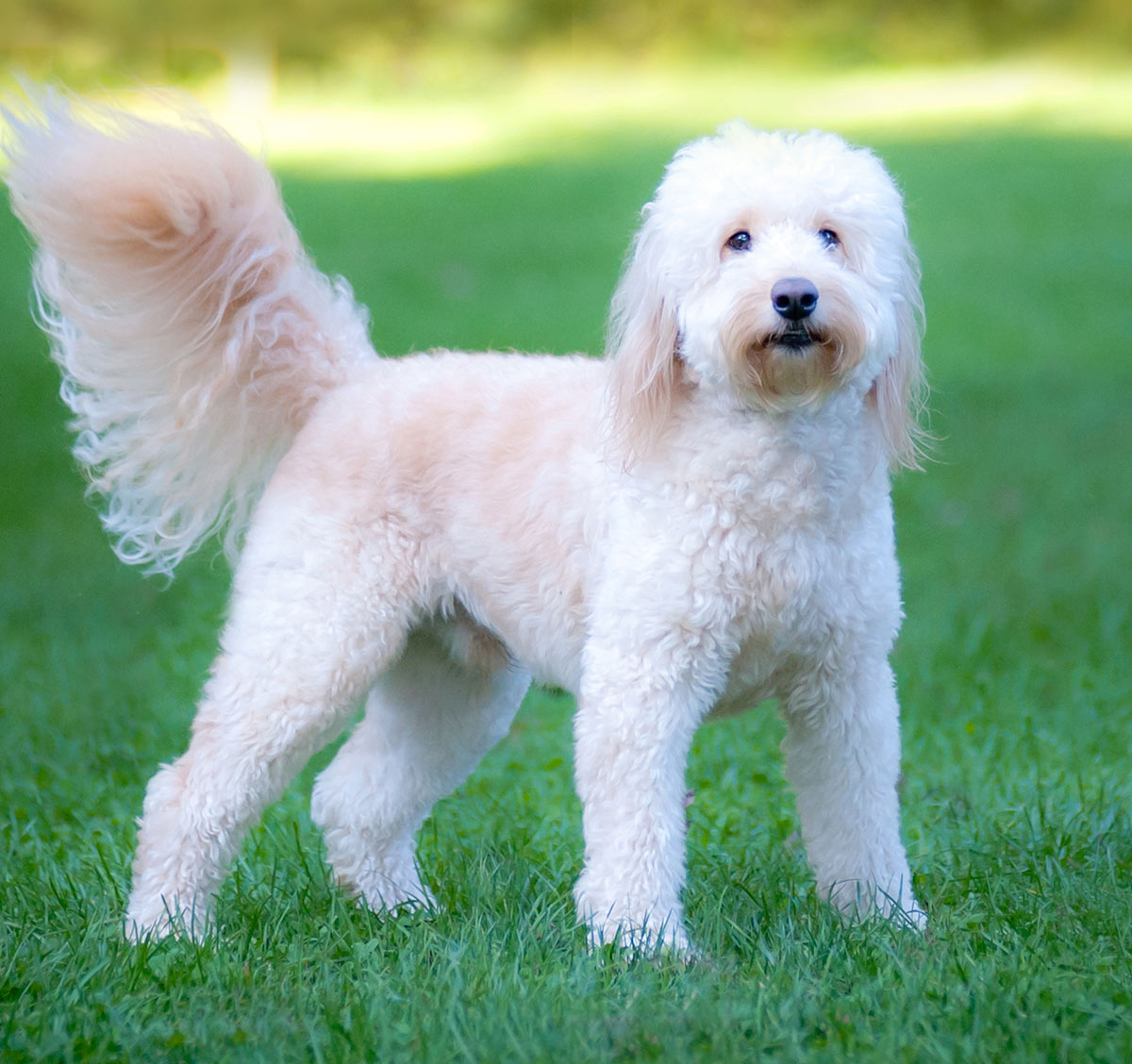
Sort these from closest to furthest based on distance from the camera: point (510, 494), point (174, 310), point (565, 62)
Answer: point (510, 494) → point (174, 310) → point (565, 62)

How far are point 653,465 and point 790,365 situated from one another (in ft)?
1.38

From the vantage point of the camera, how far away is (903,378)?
12.3ft

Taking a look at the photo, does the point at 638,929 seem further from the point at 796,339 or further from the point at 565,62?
the point at 565,62

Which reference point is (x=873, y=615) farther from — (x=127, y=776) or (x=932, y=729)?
(x=127, y=776)

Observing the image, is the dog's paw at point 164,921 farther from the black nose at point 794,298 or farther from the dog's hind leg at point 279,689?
the black nose at point 794,298

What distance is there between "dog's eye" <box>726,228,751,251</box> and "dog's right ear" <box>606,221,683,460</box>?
19 centimetres

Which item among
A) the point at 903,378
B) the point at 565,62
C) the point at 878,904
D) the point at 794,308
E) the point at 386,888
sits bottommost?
the point at 565,62

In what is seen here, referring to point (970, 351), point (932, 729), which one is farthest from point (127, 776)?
point (970, 351)

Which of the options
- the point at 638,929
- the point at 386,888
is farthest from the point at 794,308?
the point at 386,888

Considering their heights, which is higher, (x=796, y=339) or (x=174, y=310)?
(x=796, y=339)

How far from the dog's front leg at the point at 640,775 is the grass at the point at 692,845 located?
0.46ft

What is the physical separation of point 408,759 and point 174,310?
4.76ft

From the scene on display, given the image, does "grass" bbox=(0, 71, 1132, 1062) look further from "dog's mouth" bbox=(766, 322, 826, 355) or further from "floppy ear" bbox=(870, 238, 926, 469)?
"dog's mouth" bbox=(766, 322, 826, 355)

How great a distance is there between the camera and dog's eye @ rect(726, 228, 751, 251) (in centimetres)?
359
